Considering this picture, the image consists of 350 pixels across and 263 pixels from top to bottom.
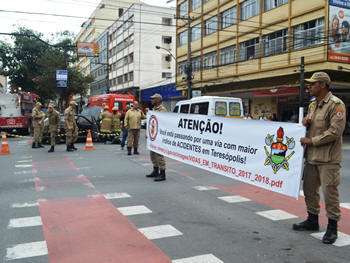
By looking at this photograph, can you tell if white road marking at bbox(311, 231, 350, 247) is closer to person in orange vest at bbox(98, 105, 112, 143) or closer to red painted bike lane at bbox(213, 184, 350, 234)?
red painted bike lane at bbox(213, 184, 350, 234)

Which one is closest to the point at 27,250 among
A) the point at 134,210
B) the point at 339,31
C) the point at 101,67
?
the point at 134,210

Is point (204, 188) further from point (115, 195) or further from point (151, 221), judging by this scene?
point (151, 221)

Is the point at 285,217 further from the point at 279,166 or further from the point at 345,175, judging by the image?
the point at 345,175

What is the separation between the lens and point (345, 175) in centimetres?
873

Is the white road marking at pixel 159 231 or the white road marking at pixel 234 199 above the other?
the white road marking at pixel 234 199

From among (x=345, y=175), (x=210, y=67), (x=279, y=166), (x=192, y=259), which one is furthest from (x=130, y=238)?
(x=210, y=67)

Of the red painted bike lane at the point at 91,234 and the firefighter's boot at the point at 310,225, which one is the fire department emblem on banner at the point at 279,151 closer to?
the firefighter's boot at the point at 310,225

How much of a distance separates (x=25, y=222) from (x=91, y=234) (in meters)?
1.08

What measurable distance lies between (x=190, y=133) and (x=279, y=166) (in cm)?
232

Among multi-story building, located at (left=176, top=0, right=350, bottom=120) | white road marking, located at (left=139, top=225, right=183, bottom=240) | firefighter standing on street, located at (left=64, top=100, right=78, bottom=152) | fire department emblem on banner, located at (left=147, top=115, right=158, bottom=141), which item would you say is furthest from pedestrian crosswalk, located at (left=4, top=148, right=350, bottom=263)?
multi-story building, located at (left=176, top=0, right=350, bottom=120)

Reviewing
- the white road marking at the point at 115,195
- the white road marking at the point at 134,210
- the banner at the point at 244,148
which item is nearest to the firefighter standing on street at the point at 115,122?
the banner at the point at 244,148

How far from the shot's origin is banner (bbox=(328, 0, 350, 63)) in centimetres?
2081

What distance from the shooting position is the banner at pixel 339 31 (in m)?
20.8

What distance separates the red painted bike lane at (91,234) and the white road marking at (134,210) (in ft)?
0.34
